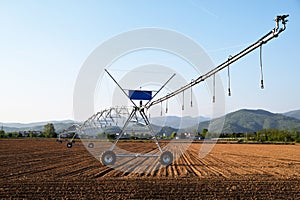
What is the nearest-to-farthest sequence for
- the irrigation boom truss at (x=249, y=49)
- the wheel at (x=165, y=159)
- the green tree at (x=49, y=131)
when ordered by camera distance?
the irrigation boom truss at (x=249, y=49)
the wheel at (x=165, y=159)
the green tree at (x=49, y=131)

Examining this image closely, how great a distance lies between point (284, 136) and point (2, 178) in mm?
86134

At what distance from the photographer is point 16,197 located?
31.3ft

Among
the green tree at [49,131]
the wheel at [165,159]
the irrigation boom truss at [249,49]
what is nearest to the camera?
the irrigation boom truss at [249,49]

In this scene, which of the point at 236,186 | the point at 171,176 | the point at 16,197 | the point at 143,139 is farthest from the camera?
the point at 143,139

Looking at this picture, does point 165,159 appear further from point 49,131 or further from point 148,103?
point 49,131

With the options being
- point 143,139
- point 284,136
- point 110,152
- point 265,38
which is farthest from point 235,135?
point 265,38

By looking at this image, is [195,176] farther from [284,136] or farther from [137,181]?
[284,136]

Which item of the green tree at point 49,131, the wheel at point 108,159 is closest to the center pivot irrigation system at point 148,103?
the wheel at point 108,159

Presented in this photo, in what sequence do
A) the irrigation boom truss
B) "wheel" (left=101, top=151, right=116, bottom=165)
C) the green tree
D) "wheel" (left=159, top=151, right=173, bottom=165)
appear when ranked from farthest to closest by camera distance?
the green tree, "wheel" (left=159, top=151, right=173, bottom=165), "wheel" (left=101, top=151, right=116, bottom=165), the irrigation boom truss

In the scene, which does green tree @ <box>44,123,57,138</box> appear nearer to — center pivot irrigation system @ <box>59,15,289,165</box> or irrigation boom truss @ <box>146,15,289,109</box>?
center pivot irrigation system @ <box>59,15,289,165</box>

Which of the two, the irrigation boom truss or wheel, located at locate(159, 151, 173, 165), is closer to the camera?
the irrigation boom truss

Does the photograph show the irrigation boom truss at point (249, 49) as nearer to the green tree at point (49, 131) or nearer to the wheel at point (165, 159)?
the wheel at point (165, 159)

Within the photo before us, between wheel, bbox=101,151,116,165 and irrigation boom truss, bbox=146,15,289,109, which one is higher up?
irrigation boom truss, bbox=146,15,289,109

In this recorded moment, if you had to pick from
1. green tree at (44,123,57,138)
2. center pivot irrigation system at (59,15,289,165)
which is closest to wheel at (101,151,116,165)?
center pivot irrigation system at (59,15,289,165)
